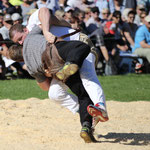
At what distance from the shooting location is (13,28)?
5336 mm

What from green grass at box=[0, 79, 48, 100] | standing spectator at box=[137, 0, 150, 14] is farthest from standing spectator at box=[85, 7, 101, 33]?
standing spectator at box=[137, 0, 150, 14]

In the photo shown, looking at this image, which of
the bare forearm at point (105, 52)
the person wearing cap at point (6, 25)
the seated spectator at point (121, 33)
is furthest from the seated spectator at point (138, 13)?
the person wearing cap at point (6, 25)

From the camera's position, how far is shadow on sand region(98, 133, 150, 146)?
17.7 feet

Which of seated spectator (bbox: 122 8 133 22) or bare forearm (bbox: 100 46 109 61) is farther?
seated spectator (bbox: 122 8 133 22)

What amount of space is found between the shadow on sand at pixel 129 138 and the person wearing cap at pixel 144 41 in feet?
22.5

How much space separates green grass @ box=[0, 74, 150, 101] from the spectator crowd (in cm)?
78

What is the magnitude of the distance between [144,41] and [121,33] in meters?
0.97

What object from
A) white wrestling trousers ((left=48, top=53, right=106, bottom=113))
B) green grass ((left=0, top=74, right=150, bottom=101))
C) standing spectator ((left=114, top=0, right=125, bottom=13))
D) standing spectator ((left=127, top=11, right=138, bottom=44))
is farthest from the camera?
standing spectator ((left=114, top=0, right=125, bottom=13))

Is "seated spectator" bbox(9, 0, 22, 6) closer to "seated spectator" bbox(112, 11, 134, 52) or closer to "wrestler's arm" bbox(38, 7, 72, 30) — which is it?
"seated spectator" bbox(112, 11, 134, 52)

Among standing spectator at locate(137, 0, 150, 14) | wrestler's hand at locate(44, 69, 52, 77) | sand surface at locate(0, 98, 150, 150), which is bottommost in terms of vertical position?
standing spectator at locate(137, 0, 150, 14)

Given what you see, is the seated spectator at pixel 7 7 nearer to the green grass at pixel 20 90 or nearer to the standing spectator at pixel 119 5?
the green grass at pixel 20 90

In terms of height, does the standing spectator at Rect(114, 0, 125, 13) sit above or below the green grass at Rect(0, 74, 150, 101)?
above

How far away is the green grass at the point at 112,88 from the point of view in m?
9.47

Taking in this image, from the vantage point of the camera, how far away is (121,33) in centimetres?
1334
